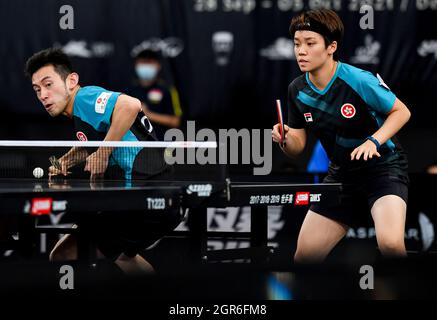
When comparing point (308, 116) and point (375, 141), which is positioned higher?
point (308, 116)

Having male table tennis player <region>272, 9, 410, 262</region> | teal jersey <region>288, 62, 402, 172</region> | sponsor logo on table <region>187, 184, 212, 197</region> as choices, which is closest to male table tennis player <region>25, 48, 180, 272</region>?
sponsor logo on table <region>187, 184, 212, 197</region>

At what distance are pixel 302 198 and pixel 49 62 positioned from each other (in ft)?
5.79

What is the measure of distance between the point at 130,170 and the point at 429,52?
4069mm

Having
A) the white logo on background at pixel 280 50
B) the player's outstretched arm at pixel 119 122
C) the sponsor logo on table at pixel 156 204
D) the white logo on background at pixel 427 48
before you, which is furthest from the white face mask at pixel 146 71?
the sponsor logo on table at pixel 156 204

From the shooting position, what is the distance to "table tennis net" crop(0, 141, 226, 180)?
5.95 m

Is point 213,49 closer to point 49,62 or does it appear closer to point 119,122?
point 49,62

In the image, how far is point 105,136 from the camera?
6.20 metres

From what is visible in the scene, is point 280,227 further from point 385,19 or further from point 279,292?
point 279,292

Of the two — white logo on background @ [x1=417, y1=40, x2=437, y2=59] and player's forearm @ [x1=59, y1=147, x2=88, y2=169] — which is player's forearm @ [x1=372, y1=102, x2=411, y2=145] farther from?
white logo on background @ [x1=417, y1=40, x2=437, y2=59]

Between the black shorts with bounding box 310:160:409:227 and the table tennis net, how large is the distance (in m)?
0.84

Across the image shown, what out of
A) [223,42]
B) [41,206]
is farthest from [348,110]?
[223,42]

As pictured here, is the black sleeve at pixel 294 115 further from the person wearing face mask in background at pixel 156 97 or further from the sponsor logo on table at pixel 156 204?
the person wearing face mask in background at pixel 156 97

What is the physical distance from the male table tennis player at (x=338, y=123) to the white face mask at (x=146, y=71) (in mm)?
3085
